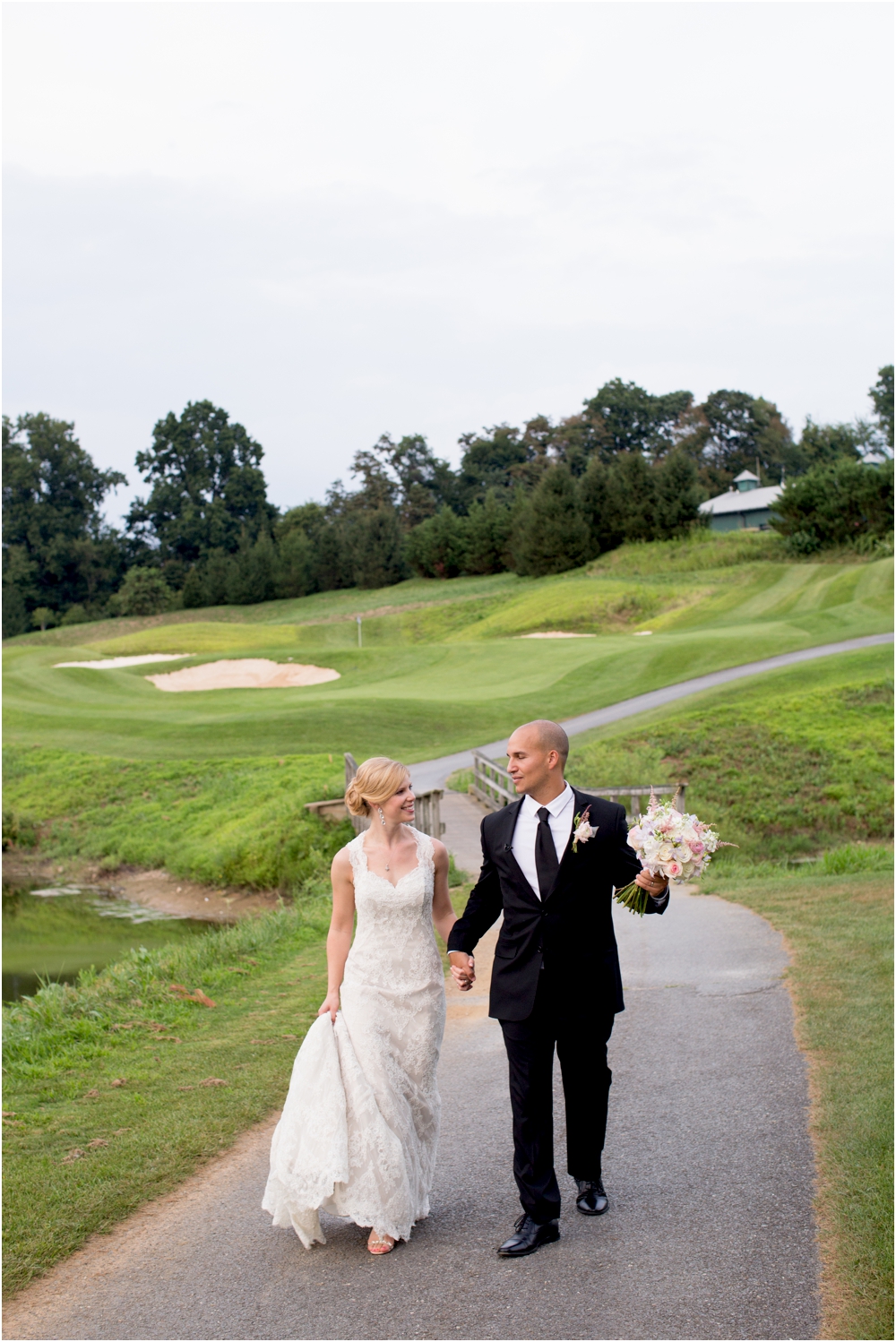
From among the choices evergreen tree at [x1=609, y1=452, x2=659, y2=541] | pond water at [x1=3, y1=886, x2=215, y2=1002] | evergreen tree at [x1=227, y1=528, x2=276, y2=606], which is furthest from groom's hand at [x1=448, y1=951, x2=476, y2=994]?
evergreen tree at [x1=227, y1=528, x2=276, y2=606]

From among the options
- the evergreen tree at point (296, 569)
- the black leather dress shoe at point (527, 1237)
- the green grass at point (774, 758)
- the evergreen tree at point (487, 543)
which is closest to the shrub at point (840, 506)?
the evergreen tree at point (487, 543)

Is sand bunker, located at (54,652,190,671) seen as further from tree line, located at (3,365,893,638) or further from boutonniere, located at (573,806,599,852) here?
boutonniere, located at (573,806,599,852)

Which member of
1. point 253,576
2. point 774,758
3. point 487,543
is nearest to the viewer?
point 774,758

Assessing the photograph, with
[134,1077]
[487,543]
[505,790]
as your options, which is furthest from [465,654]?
[134,1077]

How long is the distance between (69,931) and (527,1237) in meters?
A: 15.0

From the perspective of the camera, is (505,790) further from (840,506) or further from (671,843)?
(840,506)

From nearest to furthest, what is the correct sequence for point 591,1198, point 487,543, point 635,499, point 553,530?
1. point 591,1198
2. point 635,499
3. point 553,530
4. point 487,543

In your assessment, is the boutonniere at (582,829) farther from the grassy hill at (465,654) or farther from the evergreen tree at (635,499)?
the evergreen tree at (635,499)

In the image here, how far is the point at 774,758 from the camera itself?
23.8 meters

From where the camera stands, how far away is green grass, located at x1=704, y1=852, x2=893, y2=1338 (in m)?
4.39

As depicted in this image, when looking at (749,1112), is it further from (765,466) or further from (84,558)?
(765,466)

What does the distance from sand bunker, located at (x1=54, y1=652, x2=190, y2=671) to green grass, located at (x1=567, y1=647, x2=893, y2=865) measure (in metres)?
23.8

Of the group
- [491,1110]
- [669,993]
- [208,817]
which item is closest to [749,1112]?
[491,1110]

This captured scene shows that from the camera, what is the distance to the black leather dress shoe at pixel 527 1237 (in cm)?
470
